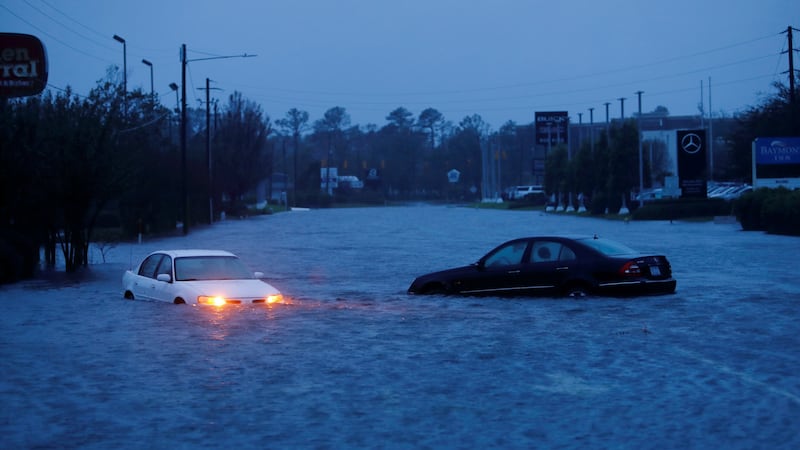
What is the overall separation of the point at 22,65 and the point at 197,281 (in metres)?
7.42

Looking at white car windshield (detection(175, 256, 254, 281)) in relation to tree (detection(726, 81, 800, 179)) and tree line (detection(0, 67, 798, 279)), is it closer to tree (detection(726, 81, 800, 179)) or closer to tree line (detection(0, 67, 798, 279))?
tree line (detection(0, 67, 798, 279))

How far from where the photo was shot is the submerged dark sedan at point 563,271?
18094 mm

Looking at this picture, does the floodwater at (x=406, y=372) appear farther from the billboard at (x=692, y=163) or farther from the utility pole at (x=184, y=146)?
Answer: the billboard at (x=692, y=163)

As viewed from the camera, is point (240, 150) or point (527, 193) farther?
point (527, 193)

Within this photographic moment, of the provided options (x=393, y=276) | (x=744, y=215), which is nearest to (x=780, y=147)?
(x=744, y=215)

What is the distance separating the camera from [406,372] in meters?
11.3

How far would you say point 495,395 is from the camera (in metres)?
9.89

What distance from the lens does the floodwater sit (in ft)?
27.6

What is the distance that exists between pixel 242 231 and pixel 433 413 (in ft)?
160

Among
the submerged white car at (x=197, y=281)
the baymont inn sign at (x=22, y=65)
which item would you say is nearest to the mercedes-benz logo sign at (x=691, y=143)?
the baymont inn sign at (x=22, y=65)

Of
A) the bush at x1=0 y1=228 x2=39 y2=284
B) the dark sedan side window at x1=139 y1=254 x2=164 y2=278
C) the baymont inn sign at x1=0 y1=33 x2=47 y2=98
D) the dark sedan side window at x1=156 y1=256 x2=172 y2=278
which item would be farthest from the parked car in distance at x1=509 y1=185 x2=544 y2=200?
the dark sedan side window at x1=156 y1=256 x2=172 y2=278

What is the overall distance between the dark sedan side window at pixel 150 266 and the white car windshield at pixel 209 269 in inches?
25.4

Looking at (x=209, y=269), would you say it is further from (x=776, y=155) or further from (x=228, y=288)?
(x=776, y=155)

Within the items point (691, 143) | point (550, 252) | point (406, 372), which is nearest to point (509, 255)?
point (550, 252)
